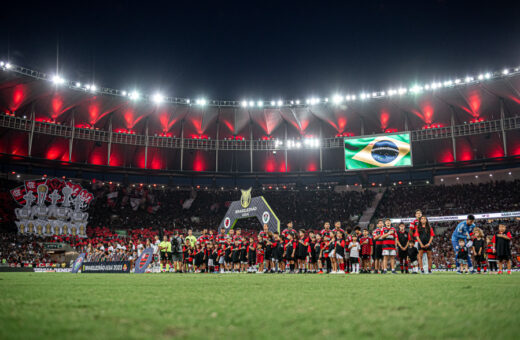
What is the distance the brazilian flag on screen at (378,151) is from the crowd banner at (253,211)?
780 inches

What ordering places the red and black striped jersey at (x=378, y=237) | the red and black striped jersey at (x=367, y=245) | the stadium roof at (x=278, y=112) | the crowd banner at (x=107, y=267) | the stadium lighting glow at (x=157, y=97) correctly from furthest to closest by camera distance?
the stadium lighting glow at (x=157, y=97) < the stadium roof at (x=278, y=112) < the crowd banner at (x=107, y=267) < the red and black striped jersey at (x=367, y=245) < the red and black striped jersey at (x=378, y=237)

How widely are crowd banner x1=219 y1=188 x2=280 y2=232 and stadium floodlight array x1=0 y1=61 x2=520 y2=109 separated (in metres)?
24.3

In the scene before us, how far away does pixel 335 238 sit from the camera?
1488 cm

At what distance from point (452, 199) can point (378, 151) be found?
995cm

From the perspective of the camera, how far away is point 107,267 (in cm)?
2000

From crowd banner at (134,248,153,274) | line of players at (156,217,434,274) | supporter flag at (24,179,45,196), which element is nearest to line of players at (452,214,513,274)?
line of players at (156,217,434,274)

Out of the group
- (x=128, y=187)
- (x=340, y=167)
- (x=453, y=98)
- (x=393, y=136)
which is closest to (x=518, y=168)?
(x=453, y=98)

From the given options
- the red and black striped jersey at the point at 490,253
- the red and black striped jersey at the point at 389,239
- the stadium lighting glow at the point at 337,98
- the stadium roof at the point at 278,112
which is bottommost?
the red and black striped jersey at the point at 490,253

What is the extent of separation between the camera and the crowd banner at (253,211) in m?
22.7

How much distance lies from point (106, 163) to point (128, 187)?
4.25 m

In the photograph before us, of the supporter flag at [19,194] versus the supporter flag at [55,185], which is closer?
the supporter flag at [19,194]

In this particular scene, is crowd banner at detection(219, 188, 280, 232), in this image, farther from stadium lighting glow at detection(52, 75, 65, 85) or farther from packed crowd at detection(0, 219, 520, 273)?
stadium lighting glow at detection(52, 75, 65, 85)

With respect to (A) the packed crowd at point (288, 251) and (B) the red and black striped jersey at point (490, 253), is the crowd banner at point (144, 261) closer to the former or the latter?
(A) the packed crowd at point (288, 251)

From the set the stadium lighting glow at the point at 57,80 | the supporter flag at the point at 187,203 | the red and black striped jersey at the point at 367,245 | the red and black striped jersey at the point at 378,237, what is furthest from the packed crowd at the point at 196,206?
the red and black striped jersey at the point at 378,237
